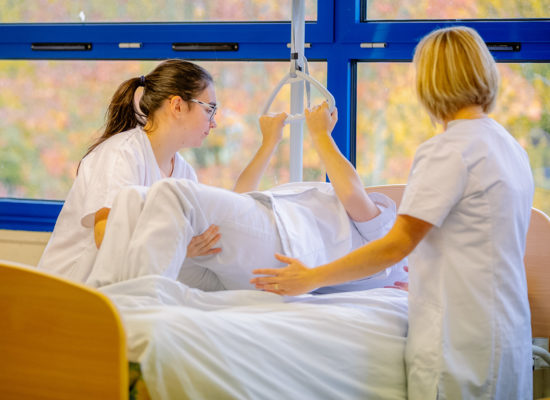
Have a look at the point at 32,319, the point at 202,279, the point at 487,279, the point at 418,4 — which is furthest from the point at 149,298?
the point at 418,4

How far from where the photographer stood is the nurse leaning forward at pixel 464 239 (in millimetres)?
1462

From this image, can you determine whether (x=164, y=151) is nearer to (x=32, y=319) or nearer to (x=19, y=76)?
(x=32, y=319)

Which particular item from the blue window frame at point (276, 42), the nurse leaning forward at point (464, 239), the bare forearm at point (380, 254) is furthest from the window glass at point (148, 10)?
the bare forearm at point (380, 254)

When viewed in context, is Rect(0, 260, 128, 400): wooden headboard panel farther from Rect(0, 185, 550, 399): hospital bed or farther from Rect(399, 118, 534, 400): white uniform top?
Rect(399, 118, 534, 400): white uniform top

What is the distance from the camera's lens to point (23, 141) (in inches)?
124

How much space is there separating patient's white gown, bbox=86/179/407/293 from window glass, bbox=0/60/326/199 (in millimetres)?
841

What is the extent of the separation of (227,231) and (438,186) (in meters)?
0.53

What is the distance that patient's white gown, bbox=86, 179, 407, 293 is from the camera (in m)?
1.45

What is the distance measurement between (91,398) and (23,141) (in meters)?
2.25

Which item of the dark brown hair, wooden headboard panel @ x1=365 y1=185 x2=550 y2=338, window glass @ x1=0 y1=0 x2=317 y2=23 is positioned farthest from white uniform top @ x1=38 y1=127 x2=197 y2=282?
wooden headboard panel @ x1=365 y1=185 x2=550 y2=338

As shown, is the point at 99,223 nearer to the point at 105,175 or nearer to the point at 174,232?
the point at 105,175

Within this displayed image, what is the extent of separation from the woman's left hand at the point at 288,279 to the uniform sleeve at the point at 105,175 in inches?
19.0

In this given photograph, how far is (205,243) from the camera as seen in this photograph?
1.66 meters

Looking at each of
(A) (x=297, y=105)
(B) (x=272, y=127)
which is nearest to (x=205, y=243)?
(B) (x=272, y=127)
